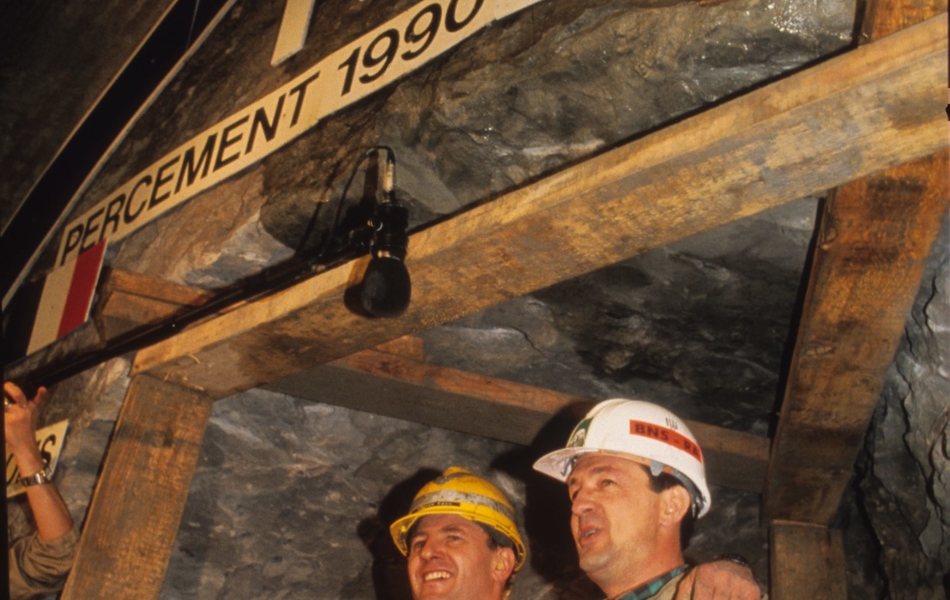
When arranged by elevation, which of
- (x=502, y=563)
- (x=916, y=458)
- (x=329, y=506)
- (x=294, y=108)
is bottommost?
(x=502, y=563)

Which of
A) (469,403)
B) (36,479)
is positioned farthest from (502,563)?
(36,479)

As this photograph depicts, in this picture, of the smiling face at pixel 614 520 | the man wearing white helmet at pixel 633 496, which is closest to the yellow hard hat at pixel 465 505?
the man wearing white helmet at pixel 633 496

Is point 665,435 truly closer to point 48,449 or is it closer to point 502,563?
point 502,563

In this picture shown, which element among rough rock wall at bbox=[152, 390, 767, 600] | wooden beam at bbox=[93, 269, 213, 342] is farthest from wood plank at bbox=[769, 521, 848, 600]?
wooden beam at bbox=[93, 269, 213, 342]

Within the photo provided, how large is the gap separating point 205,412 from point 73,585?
0.68 meters

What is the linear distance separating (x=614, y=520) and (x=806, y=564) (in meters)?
1.59

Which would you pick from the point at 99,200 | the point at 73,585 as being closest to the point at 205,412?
the point at 73,585

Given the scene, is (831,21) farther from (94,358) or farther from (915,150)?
(94,358)

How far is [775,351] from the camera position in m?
3.73

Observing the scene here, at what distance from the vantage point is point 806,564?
149 inches

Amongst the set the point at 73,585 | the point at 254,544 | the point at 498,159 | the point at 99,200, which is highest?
the point at 99,200

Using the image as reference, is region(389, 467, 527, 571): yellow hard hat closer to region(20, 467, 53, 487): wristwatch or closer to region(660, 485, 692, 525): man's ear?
region(660, 485, 692, 525): man's ear

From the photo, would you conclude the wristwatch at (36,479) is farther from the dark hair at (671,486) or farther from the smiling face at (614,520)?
the dark hair at (671,486)

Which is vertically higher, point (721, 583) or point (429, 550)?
point (429, 550)
